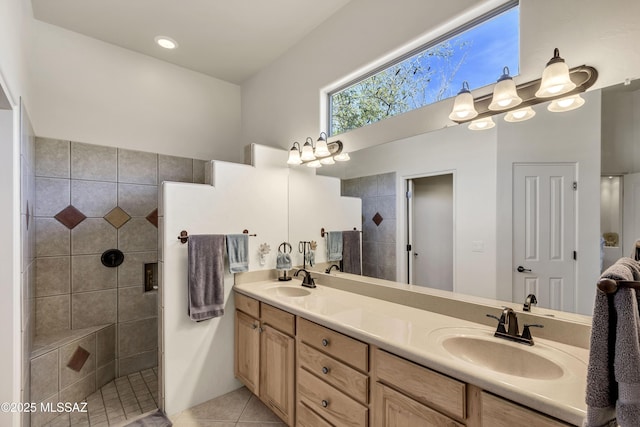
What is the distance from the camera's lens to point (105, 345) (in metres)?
2.49

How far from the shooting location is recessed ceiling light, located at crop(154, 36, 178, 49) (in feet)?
8.16

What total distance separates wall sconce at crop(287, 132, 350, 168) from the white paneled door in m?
1.21

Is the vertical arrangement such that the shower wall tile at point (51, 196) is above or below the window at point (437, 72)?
below

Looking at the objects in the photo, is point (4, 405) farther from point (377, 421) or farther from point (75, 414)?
point (377, 421)

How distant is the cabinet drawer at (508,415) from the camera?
85 cm

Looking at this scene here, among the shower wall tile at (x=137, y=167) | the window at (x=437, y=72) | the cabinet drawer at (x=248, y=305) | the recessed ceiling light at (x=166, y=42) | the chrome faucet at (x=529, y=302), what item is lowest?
the cabinet drawer at (x=248, y=305)

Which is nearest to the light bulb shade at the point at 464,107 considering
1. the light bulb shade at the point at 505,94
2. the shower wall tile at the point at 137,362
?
the light bulb shade at the point at 505,94

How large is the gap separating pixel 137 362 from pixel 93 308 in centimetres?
66

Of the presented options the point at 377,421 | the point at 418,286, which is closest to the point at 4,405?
the point at 377,421

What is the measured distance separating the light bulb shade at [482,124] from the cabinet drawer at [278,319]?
58.4 inches

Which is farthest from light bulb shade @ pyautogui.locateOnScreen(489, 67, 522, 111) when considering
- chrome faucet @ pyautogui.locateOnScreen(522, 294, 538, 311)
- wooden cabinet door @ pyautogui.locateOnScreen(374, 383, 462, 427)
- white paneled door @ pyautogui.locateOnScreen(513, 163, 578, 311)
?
wooden cabinet door @ pyautogui.locateOnScreen(374, 383, 462, 427)

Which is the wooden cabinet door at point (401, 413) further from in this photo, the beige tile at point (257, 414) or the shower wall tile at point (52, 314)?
the shower wall tile at point (52, 314)

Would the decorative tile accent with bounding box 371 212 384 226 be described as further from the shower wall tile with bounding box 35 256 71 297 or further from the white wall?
the shower wall tile with bounding box 35 256 71 297

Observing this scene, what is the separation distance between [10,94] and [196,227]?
1211 millimetres
